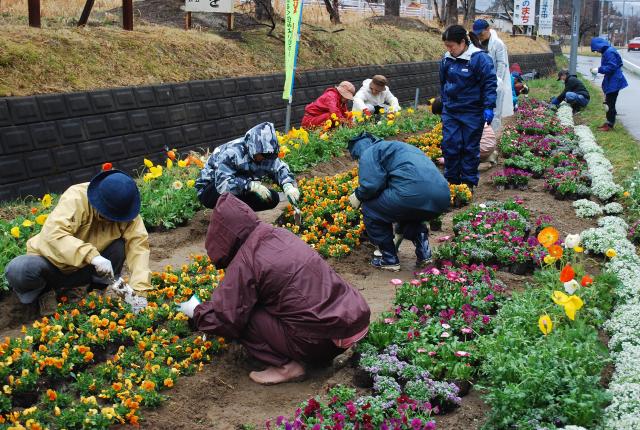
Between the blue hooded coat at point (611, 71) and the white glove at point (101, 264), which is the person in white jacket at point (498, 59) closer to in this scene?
the blue hooded coat at point (611, 71)

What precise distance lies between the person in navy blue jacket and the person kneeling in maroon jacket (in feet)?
15.1

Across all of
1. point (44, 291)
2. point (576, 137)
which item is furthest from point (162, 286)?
point (576, 137)

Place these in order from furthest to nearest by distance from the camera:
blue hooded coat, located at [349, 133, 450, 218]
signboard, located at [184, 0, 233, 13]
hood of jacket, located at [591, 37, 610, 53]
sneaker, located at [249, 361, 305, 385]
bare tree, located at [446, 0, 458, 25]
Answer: bare tree, located at [446, 0, 458, 25] < hood of jacket, located at [591, 37, 610, 53] < signboard, located at [184, 0, 233, 13] < blue hooded coat, located at [349, 133, 450, 218] < sneaker, located at [249, 361, 305, 385]

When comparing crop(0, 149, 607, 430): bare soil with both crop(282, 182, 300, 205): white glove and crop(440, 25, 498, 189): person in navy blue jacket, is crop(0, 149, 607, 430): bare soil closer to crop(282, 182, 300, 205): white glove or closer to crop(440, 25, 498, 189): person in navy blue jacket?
crop(282, 182, 300, 205): white glove

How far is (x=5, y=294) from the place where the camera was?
17.9 ft

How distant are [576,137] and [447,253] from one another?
771cm

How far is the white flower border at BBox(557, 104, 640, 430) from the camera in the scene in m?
3.68

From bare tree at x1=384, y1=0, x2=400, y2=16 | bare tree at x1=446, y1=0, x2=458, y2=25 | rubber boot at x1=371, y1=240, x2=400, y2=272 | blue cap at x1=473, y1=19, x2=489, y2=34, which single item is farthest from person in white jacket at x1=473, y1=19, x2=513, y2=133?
bare tree at x1=384, y1=0, x2=400, y2=16

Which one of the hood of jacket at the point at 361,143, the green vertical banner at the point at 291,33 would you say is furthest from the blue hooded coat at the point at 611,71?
the hood of jacket at the point at 361,143

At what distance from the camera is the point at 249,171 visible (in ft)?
22.2

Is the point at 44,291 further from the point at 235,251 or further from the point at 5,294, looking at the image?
the point at 235,251

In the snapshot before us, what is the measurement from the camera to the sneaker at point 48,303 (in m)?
5.09

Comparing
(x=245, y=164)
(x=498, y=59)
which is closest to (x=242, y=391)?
(x=245, y=164)

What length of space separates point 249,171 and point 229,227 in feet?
8.27
